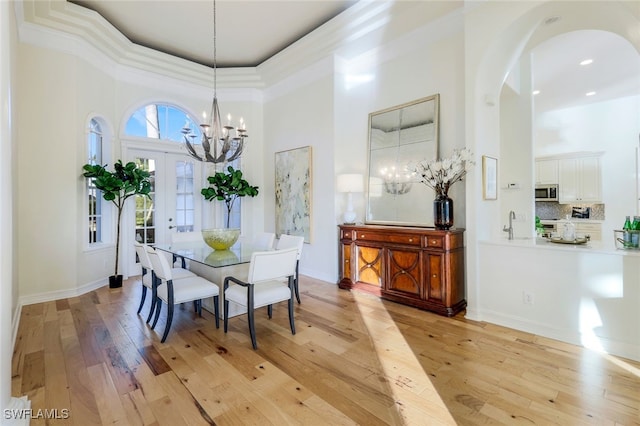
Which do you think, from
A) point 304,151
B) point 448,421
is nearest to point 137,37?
point 304,151

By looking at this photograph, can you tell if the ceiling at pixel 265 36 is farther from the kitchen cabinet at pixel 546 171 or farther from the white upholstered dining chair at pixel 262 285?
the white upholstered dining chair at pixel 262 285

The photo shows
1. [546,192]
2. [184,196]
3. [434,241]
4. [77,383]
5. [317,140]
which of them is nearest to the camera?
[77,383]

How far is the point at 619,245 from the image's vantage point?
2637 mm

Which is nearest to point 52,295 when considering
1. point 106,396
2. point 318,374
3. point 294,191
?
point 106,396

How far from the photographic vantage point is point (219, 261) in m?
2.99

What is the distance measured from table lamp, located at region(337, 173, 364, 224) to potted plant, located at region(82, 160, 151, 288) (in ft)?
9.77

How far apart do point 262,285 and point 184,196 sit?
3.64m

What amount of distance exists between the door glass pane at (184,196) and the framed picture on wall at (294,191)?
1.70 meters

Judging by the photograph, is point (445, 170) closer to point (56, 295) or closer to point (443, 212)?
point (443, 212)

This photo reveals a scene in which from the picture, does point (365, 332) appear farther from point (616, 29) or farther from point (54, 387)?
point (616, 29)

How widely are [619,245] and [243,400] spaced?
3332mm

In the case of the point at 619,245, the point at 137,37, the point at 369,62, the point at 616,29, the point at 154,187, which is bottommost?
the point at 619,245

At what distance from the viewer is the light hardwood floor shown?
5.95 feet

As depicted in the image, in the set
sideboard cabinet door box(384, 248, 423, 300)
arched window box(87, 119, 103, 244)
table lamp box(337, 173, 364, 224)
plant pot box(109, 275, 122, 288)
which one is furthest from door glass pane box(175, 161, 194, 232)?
sideboard cabinet door box(384, 248, 423, 300)
